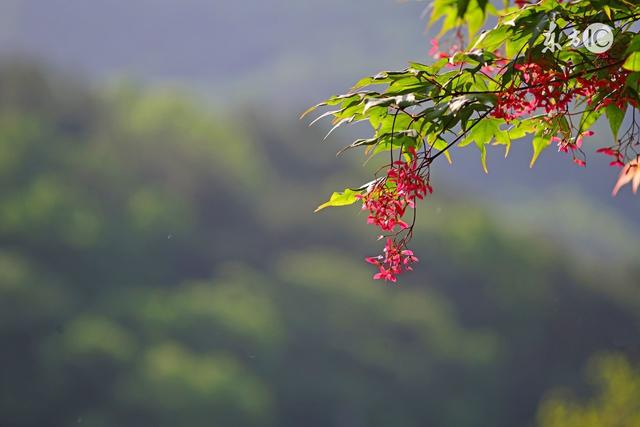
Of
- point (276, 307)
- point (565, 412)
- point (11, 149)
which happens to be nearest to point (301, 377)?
point (276, 307)

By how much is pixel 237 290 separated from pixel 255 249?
452 millimetres

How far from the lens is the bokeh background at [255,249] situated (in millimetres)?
6887

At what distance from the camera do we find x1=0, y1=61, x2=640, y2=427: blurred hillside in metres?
6.99

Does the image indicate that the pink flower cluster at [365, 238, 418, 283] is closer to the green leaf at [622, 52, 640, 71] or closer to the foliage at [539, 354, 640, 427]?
the green leaf at [622, 52, 640, 71]

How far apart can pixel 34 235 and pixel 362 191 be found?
746cm

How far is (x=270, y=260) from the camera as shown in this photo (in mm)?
7734

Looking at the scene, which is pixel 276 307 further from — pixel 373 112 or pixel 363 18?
pixel 373 112

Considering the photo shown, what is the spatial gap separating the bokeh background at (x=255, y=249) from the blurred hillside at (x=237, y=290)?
0.02 metres

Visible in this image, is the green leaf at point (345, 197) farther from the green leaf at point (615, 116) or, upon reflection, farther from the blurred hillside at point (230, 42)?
the blurred hillside at point (230, 42)

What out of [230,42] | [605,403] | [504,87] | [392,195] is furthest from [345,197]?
[230,42]

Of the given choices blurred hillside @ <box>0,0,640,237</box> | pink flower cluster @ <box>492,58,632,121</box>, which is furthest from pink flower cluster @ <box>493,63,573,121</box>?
blurred hillside @ <box>0,0,640,237</box>

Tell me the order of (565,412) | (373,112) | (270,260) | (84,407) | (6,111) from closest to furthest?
(373,112), (565,412), (84,407), (270,260), (6,111)

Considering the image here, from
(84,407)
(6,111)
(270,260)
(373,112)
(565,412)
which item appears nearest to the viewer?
(373,112)

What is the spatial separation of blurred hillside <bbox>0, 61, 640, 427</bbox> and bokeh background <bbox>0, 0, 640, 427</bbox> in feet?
0.07
